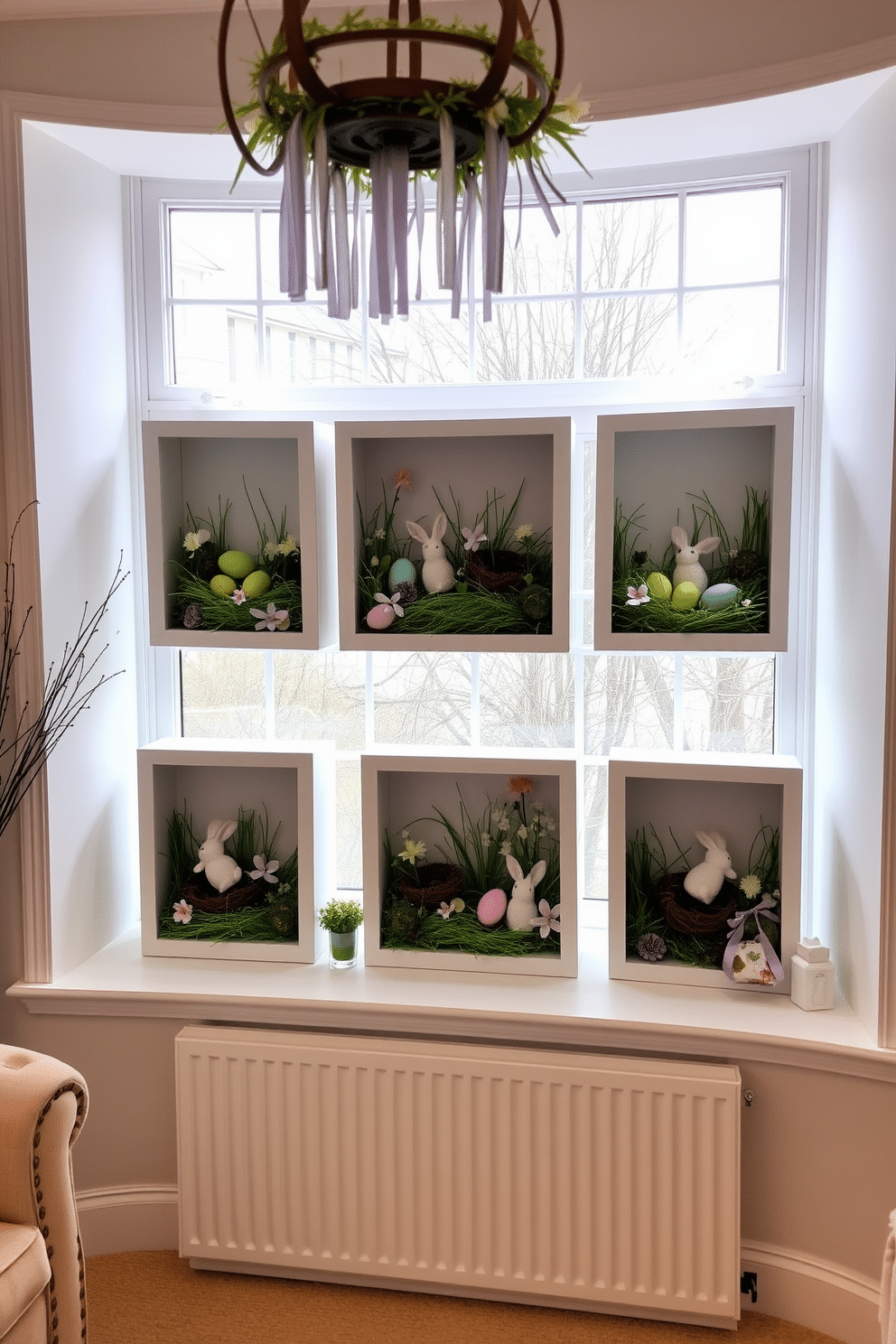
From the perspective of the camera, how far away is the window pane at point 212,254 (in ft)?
9.02

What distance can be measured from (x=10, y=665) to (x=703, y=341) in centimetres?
179

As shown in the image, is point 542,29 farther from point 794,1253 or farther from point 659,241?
point 794,1253

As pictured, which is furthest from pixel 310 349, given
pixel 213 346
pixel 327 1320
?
pixel 327 1320

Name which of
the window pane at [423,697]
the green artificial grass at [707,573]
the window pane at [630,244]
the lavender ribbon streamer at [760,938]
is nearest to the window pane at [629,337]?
the window pane at [630,244]

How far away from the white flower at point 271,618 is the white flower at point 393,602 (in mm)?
223

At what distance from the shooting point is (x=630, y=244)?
8.55 feet

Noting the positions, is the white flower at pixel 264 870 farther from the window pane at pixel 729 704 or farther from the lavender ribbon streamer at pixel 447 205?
the lavender ribbon streamer at pixel 447 205

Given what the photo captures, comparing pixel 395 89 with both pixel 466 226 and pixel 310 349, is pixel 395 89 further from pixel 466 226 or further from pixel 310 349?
pixel 310 349

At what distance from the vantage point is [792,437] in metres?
2.26

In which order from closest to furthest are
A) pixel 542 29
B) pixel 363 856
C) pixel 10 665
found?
pixel 542 29 → pixel 10 665 → pixel 363 856

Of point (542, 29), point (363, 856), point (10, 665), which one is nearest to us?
point (542, 29)

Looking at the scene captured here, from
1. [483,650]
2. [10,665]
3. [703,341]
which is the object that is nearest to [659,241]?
[703,341]

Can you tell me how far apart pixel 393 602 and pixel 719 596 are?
2.41 feet

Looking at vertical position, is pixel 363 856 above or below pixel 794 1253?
above
